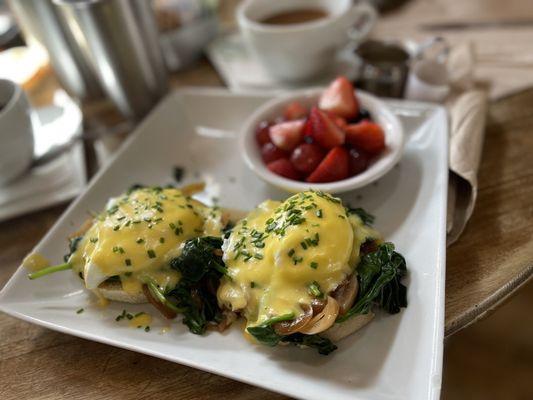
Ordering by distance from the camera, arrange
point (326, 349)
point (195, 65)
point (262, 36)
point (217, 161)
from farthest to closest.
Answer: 1. point (195, 65)
2. point (262, 36)
3. point (217, 161)
4. point (326, 349)

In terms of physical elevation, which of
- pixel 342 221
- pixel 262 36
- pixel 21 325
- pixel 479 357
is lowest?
pixel 479 357

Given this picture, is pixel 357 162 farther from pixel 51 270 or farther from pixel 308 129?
pixel 51 270

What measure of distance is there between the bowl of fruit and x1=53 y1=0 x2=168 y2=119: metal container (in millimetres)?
777

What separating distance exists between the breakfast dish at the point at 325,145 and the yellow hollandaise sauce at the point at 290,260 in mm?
372

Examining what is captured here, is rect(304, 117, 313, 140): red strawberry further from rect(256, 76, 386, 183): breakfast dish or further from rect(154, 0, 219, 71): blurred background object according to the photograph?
rect(154, 0, 219, 71): blurred background object

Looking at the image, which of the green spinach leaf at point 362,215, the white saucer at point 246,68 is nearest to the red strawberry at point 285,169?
the green spinach leaf at point 362,215

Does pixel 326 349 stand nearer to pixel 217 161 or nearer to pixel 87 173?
pixel 217 161

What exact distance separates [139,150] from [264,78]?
872 millimetres

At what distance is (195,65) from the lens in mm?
2896

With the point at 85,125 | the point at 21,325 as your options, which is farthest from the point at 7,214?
the point at 85,125

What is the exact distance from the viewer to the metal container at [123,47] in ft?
7.02

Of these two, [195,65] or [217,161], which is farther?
[195,65]

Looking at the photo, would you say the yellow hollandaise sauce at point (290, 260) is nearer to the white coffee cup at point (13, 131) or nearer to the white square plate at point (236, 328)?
the white square plate at point (236, 328)

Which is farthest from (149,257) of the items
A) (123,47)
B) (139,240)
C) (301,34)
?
(301,34)
